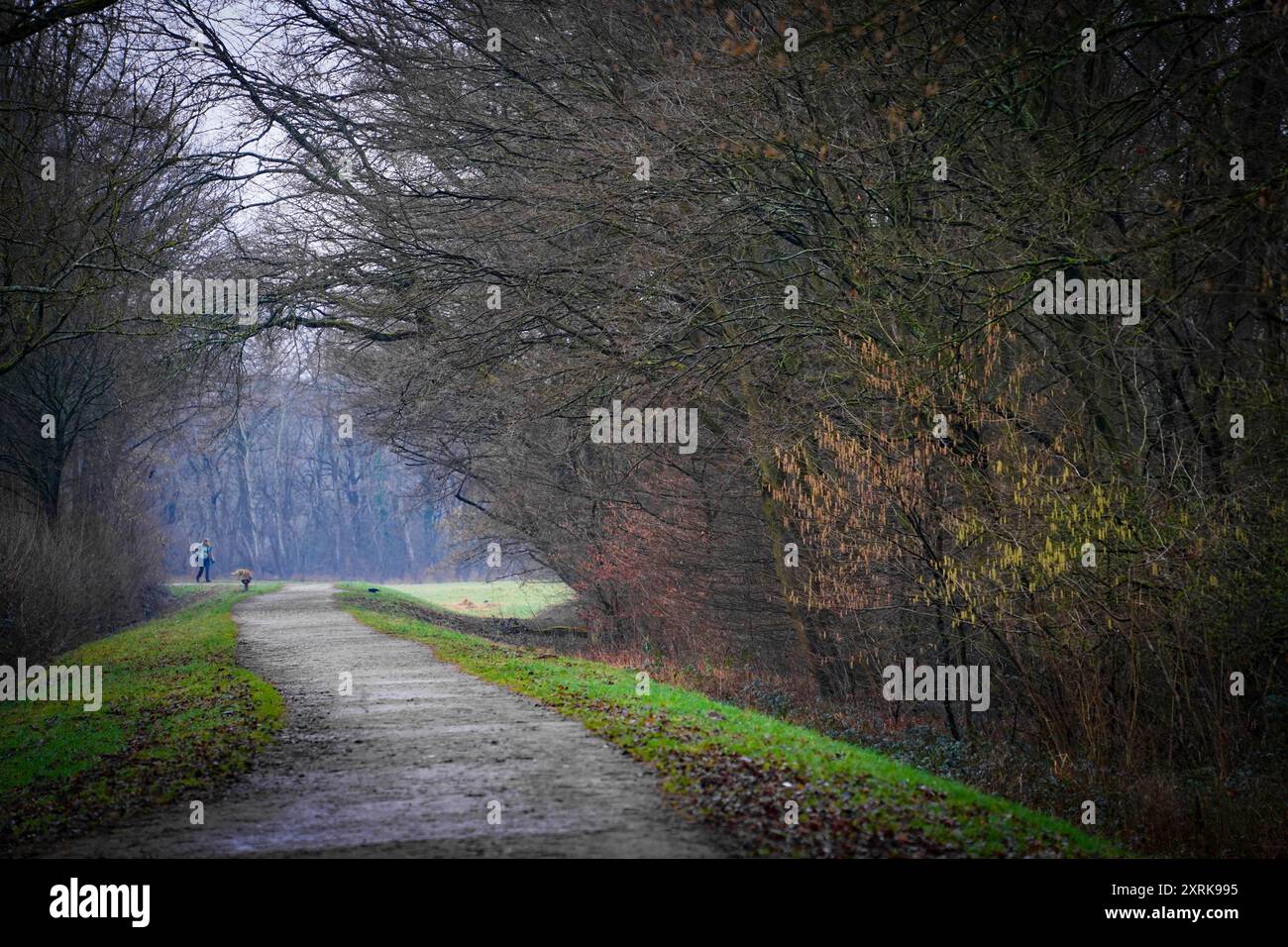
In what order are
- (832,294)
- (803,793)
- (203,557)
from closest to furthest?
(803,793) → (832,294) → (203,557)

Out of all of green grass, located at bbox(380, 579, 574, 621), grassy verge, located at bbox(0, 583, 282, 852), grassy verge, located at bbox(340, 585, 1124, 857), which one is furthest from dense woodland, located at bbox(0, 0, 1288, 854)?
green grass, located at bbox(380, 579, 574, 621)

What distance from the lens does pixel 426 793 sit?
8258 millimetres

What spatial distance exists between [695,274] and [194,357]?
32.6 ft

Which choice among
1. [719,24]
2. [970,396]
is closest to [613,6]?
[719,24]

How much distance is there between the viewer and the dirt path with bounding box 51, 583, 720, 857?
270 inches

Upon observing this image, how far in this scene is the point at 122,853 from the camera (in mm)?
7090

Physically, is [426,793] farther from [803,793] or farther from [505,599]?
[505,599]

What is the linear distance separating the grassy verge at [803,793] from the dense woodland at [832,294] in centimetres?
237

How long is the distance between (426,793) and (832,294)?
10149 millimetres

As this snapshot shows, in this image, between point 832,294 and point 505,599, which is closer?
point 832,294

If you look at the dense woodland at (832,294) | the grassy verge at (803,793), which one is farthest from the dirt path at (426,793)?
the dense woodland at (832,294)

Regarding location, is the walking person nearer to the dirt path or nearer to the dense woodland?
the dense woodland

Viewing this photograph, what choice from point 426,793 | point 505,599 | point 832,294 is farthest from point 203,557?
point 426,793
